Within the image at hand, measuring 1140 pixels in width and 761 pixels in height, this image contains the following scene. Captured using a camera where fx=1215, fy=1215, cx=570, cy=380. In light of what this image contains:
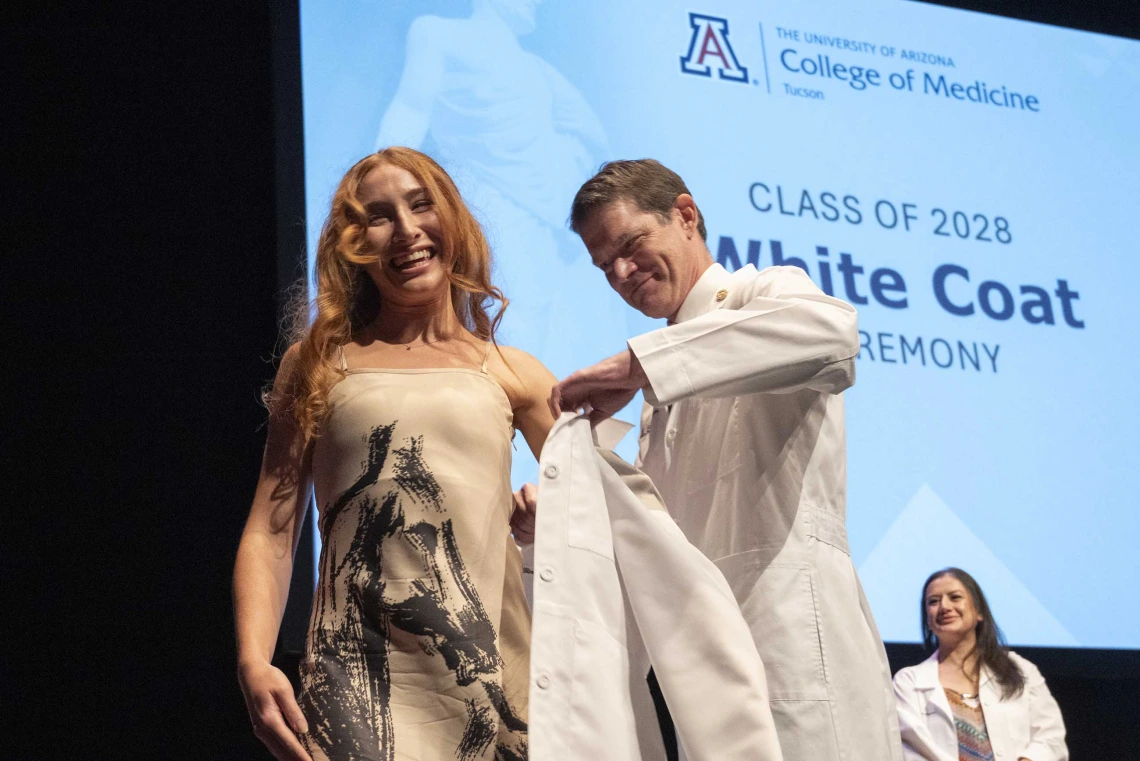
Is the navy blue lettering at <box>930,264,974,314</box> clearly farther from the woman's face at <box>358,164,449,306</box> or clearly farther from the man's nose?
the woman's face at <box>358,164,449,306</box>

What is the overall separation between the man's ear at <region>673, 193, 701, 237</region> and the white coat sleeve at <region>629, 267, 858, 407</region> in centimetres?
40

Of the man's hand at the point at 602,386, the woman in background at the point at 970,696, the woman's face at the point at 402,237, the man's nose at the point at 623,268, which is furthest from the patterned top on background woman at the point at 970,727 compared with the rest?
the woman's face at the point at 402,237

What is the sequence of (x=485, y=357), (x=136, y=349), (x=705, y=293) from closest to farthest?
1. (x=485, y=357)
2. (x=705, y=293)
3. (x=136, y=349)

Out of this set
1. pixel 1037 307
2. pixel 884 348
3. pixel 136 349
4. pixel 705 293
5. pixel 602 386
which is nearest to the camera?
pixel 602 386

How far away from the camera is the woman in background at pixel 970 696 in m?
3.83

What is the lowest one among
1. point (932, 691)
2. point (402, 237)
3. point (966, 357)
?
point (932, 691)

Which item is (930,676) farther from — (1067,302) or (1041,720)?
(1067,302)

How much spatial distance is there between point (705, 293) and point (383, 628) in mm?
828

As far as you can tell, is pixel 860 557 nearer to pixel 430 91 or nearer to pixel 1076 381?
pixel 1076 381

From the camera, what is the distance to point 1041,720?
3.93 metres

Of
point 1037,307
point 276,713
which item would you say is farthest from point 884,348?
point 276,713

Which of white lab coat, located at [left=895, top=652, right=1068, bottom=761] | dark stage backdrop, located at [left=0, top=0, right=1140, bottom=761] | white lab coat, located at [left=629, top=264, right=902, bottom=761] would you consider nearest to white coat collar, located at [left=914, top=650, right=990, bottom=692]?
white lab coat, located at [left=895, top=652, right=1068, bottom=761]

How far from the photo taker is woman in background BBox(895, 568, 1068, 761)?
3.83 meters

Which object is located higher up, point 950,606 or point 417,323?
point 417,323
